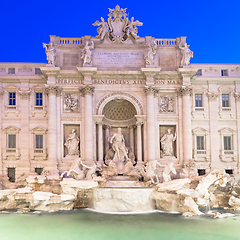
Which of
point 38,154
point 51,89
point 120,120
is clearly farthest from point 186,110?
point 38,154

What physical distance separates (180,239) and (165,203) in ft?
17.4

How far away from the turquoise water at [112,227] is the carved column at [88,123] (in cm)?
673

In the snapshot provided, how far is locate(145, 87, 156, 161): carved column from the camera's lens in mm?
24859

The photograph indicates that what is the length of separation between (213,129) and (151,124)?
18.6ft

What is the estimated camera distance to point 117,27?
26.2 metres

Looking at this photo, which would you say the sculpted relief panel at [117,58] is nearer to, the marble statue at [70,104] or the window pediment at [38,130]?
the marble statue at [70,104]

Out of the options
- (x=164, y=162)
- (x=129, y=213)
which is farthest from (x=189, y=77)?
(x=129, y=213)

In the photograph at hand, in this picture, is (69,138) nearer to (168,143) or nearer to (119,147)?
(119,147)

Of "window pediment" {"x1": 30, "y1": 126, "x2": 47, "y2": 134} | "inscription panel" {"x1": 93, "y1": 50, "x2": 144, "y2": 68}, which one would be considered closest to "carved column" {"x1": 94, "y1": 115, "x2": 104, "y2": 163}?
"window pediment" {"x1": 30, "y1": 126, "x2": 47, "y2": 134}

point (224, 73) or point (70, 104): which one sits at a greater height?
point (224, 73)

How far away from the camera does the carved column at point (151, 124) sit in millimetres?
24859

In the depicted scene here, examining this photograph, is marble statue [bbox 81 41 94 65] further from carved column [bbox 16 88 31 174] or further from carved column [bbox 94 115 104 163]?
carved column [bbox 16 88 31 174]

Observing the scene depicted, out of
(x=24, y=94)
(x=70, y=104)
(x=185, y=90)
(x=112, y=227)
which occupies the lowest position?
(x=112, y=227)

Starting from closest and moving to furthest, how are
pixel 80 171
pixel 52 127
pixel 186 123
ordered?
pixel 80 171
pixel 52 127
pixel 186 123
